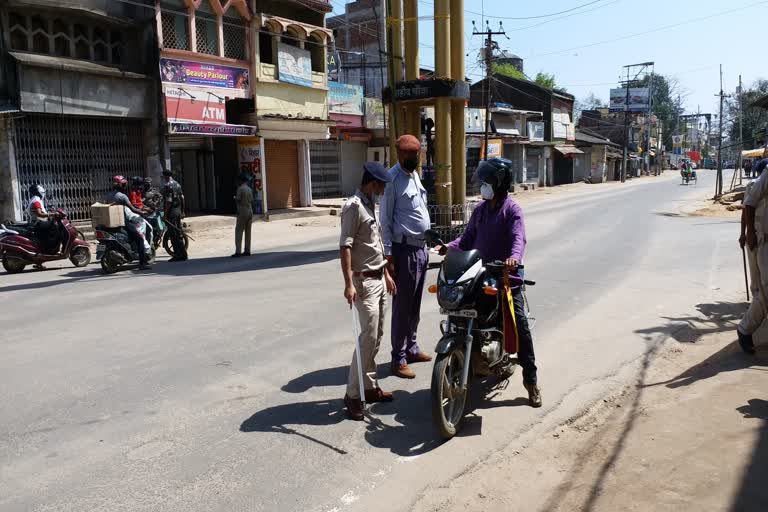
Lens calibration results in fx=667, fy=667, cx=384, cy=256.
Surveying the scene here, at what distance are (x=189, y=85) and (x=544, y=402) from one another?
16.9 m

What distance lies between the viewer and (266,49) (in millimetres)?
22891

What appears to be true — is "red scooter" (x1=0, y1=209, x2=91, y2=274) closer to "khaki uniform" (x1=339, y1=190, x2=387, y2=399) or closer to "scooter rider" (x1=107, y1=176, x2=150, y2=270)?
"scooter rider" (x1=107, y1=176, x2=150, y2=270)

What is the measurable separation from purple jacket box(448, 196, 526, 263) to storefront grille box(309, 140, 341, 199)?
25.6 m

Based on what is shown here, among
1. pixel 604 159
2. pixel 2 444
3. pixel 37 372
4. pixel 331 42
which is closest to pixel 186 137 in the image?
pixel 331 42

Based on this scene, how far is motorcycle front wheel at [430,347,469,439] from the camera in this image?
4.05m

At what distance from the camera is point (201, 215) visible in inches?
834

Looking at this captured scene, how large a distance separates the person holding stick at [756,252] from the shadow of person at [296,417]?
3614 mm

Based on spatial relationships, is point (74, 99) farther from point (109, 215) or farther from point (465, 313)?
point (465, 313)

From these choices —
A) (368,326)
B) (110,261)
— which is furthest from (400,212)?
(110,261)

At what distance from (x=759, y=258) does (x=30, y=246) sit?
11.0 meters

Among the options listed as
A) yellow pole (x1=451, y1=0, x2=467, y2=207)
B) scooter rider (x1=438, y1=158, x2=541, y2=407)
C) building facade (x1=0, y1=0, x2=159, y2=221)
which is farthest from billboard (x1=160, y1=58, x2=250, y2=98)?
scooter rider (x1=438, y1=158, x2=541, y2=407)

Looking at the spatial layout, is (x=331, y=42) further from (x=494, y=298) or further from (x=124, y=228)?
(x=494, y=298)

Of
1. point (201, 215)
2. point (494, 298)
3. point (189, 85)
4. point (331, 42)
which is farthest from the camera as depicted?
point (331, 42)

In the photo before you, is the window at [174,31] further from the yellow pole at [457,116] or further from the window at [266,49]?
the yellow pole at [457,116]
